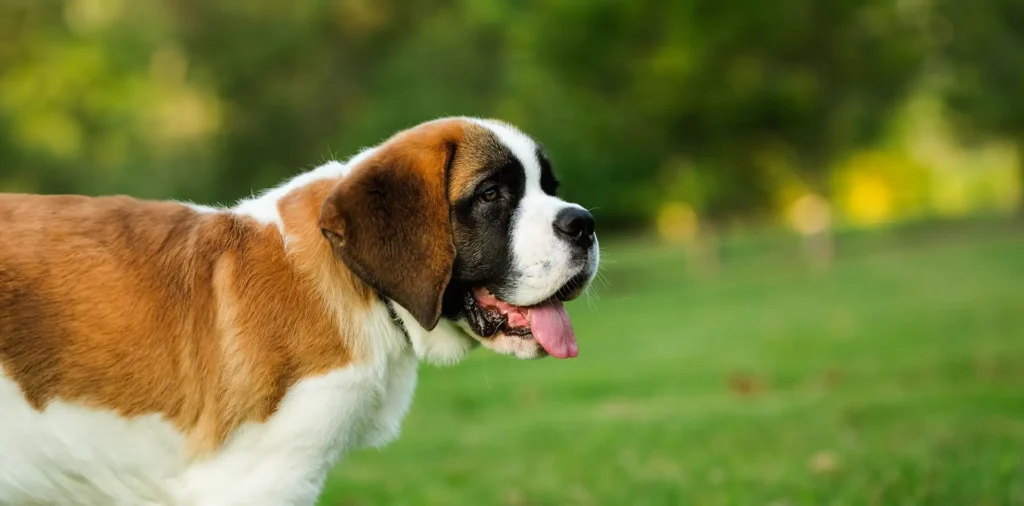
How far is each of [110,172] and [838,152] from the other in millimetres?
26447

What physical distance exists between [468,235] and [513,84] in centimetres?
3174

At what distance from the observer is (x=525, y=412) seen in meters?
10.9

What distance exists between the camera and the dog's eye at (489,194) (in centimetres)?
395

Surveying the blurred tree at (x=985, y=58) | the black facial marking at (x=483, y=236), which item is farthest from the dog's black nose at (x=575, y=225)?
the blurred tree at (x=985, y=58)

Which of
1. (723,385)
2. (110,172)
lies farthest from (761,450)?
(110,172)

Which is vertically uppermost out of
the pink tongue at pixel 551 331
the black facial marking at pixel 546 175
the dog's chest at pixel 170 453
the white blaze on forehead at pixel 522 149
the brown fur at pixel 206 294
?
the white blaze on forehead at pixel 522 149

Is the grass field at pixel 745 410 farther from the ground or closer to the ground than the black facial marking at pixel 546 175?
closer to the ground

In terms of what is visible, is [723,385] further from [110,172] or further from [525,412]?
[110,172]

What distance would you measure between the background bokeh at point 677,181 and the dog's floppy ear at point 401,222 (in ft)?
3.55

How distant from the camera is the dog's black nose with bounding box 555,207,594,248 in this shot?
3.94m

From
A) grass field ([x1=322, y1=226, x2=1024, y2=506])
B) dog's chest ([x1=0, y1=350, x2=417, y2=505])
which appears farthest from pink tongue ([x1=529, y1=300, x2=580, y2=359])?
grass field ([x1=322, y1=226, x2=1024, y2=506])

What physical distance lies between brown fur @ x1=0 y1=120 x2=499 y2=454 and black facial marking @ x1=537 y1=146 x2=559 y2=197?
53 cm

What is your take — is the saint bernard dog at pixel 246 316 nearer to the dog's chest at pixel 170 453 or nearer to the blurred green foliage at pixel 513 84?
the dog's chest at pixel 170 453

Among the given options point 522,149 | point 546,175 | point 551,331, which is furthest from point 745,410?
point 522,149
